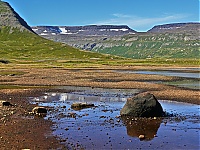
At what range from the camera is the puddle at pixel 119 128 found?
75.8ft

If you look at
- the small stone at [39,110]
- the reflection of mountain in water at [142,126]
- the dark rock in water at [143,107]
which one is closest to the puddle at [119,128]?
the reflection of mountain in water at [142,126]

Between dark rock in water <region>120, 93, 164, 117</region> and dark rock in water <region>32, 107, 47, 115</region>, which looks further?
dark rock in water <region>32, 107, 47, 115</region>

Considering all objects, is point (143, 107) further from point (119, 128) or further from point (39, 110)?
point (39, 110)

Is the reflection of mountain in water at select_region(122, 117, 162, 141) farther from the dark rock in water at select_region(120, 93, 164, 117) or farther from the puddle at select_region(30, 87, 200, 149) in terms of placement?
the dark rock in water at select_region(120, 93, 164, 117)

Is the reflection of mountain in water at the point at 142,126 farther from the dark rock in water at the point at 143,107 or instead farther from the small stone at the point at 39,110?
the small stone at the point at 39,110

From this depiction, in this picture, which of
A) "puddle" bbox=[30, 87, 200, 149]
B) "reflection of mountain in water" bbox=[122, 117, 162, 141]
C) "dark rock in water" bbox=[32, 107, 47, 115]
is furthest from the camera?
"dark rock in water" bbox=[32, 107, 47, 115]

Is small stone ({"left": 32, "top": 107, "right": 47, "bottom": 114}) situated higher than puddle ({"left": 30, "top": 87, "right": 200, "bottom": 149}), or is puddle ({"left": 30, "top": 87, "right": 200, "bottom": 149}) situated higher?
small stone ({"left": 32, "top": 107, "right": 47, "bottom": 114})

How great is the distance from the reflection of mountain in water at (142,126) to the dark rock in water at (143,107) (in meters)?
0.99

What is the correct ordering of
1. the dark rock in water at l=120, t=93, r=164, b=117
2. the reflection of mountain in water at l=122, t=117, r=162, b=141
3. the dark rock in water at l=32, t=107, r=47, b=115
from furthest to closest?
1. the dark rock in water at l=32, t=107, r=47, b=115
2. the dark rock in water at l=120, t=93, r=164, b=117
3. the reflection of mountain in water at l=122, t=117, r=162, b=141

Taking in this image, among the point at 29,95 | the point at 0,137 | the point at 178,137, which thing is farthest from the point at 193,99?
the point at 0,137

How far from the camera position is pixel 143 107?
106 ft

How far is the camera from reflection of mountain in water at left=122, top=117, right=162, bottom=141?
85.3ft

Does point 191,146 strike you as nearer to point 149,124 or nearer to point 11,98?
point 149,124

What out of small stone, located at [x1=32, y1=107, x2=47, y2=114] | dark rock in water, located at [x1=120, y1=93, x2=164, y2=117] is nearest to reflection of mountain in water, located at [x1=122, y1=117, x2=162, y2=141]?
dark rock in water, located at [x1=120, y1=93, x2=164, y2=117]
